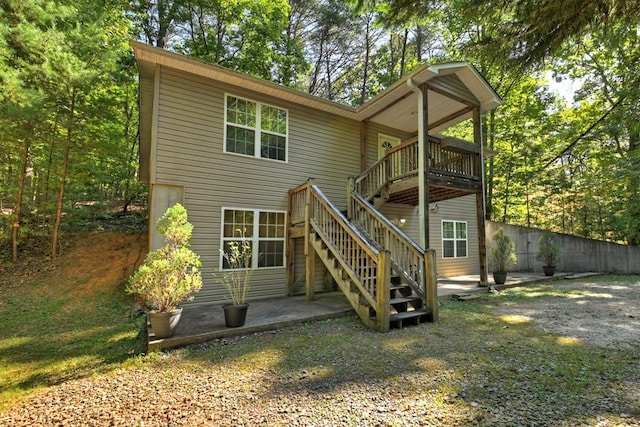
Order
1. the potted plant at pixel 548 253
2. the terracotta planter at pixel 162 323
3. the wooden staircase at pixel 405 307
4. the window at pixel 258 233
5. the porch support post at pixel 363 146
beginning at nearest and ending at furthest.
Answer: the terracotta planter at pixel 162 323
the wooden staircase at pixel 405 307
the window at pixel 258 233
the porch support post at pixel 363 146
the potted plant at pixel 548 253

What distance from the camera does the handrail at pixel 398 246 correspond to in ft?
18.1

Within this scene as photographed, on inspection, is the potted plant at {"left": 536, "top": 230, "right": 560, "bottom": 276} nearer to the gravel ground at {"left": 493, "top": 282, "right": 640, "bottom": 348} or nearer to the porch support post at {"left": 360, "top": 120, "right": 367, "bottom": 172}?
the gravel ground at {"left": 493, "top": 282, "right": 640, "bottom": 348}

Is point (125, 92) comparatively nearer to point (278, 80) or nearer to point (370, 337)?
point (278, 80)

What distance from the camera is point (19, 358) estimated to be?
3.96 metres

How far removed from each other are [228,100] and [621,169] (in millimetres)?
14921

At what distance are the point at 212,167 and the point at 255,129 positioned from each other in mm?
1514

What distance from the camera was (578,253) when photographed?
1219 centimetres

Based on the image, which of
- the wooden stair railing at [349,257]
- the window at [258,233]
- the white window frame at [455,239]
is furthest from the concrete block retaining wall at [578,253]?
the window at [258,233]

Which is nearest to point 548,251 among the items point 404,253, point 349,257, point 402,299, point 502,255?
point 502,255

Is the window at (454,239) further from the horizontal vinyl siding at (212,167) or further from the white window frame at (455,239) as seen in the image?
the horizontal vinyl siding at (212,167)

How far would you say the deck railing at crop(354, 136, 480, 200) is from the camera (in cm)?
747

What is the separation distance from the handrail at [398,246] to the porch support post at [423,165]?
1.30 meters

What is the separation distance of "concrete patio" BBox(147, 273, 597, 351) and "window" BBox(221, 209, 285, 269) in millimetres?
999

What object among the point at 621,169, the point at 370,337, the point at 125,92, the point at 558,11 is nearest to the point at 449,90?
the point at 558,11
